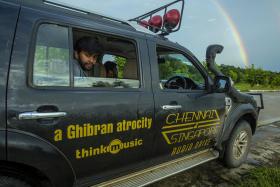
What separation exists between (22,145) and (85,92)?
0.71 m

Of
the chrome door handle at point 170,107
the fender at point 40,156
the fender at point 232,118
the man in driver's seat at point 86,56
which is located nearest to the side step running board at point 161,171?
the fender at point 232,118

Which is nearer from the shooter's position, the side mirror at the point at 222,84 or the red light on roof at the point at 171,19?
the red light on roof at the point at 171,19

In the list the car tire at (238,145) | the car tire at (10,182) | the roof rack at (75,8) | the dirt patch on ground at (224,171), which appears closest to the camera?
the car tire at (10,182)

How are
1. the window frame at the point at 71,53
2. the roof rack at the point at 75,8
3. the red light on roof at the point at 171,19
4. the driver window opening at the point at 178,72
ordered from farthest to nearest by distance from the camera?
1. the red light on roof at the point at 171,19
2. the driver window opening at the point at 178,72
3. the roof rack at the point at 75,8
4. the window frame at the point at 71,53

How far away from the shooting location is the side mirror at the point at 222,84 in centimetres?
411

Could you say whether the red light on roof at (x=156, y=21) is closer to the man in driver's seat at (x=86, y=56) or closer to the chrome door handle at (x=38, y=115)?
the man in driver's seat at (x=86, y=56)

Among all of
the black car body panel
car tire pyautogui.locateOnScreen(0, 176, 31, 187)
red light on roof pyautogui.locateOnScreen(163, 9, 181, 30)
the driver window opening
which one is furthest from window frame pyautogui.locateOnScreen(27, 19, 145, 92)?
red light on roof pyautogui.locateOnScreen(163, 9, 181, 30)

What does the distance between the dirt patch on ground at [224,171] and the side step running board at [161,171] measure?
0.33 metres

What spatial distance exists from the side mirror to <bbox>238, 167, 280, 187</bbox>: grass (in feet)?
3.89

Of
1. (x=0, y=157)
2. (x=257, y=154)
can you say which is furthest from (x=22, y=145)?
(x=257, y=154)

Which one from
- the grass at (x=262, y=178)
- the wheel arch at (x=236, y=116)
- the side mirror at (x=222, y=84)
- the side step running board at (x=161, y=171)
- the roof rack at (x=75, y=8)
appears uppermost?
the roof rack at (x=75, y=8)

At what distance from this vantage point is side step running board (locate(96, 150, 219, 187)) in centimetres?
315

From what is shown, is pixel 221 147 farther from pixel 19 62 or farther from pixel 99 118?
pixel 19 62

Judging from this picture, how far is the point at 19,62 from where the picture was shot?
2348mm
